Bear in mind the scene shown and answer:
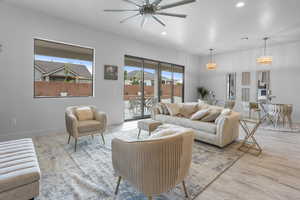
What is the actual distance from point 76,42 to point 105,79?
1.32m

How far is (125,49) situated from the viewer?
532 centimetres

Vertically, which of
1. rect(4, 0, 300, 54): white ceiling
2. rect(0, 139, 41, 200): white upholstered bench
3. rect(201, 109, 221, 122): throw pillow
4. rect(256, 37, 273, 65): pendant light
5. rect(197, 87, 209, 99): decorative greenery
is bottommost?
rect(0, 139, 41, 200): white upholstered bench

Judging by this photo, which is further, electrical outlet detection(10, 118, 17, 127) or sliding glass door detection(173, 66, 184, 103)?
sliding glass door detection(173, 66, 184, 103)

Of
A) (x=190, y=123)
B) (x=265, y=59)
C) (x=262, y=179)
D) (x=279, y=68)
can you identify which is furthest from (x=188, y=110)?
(x=279, y=68)

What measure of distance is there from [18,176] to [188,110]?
12.0ft

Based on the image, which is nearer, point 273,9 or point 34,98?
point 273,9

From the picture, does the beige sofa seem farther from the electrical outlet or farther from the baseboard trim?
the electrical outlet

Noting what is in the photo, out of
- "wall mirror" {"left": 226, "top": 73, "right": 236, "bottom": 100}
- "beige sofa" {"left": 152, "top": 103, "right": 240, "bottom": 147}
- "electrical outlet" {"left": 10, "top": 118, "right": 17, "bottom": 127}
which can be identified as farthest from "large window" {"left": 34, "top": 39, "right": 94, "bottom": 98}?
"wall mirror" {"left": 226, "top": 73, "right": 236, "bottom": 100}

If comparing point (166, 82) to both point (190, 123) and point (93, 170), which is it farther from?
point (93, 170)

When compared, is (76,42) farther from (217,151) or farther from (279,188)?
(279,188)

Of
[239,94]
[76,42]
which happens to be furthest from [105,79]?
[239,94]

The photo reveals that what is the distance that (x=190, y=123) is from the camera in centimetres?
358

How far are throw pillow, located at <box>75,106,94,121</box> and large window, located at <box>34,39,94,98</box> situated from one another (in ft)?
3.75

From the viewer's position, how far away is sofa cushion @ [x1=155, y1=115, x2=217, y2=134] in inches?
126
